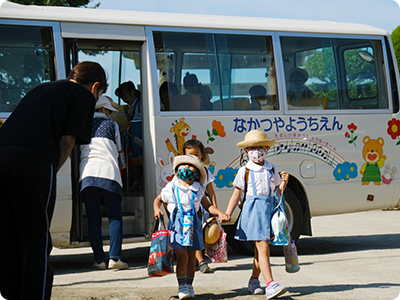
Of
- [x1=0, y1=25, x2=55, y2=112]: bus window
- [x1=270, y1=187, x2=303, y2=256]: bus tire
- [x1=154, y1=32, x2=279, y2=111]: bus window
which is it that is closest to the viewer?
[x1=0, y1=25, x2=55, y2=112]: bus window

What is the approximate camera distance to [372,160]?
7.40 m

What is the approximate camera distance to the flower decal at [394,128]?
754cm

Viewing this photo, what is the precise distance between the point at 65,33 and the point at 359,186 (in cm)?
423

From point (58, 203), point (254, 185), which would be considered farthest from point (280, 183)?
point (58, 203)

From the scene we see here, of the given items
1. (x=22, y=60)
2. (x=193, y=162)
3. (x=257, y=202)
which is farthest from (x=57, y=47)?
(x=257, y=202)

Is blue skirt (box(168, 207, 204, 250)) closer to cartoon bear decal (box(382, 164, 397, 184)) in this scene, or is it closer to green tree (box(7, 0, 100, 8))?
cartoon bear decal (box(382, 164, 397, 184))

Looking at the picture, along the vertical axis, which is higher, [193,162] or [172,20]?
[172,20]

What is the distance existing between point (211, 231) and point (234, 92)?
7.69 feet

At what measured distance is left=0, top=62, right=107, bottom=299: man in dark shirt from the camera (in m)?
3.00

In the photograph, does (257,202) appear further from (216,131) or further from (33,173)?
(33,173)

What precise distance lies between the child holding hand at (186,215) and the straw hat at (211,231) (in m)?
0.16

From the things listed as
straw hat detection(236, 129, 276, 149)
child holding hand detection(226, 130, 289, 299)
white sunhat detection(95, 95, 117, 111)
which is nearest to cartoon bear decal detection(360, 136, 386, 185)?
child holding hand detection(226, 130, 289, 299)

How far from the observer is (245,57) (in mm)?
7008

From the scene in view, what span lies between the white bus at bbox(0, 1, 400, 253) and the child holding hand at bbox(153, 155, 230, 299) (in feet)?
4.91
